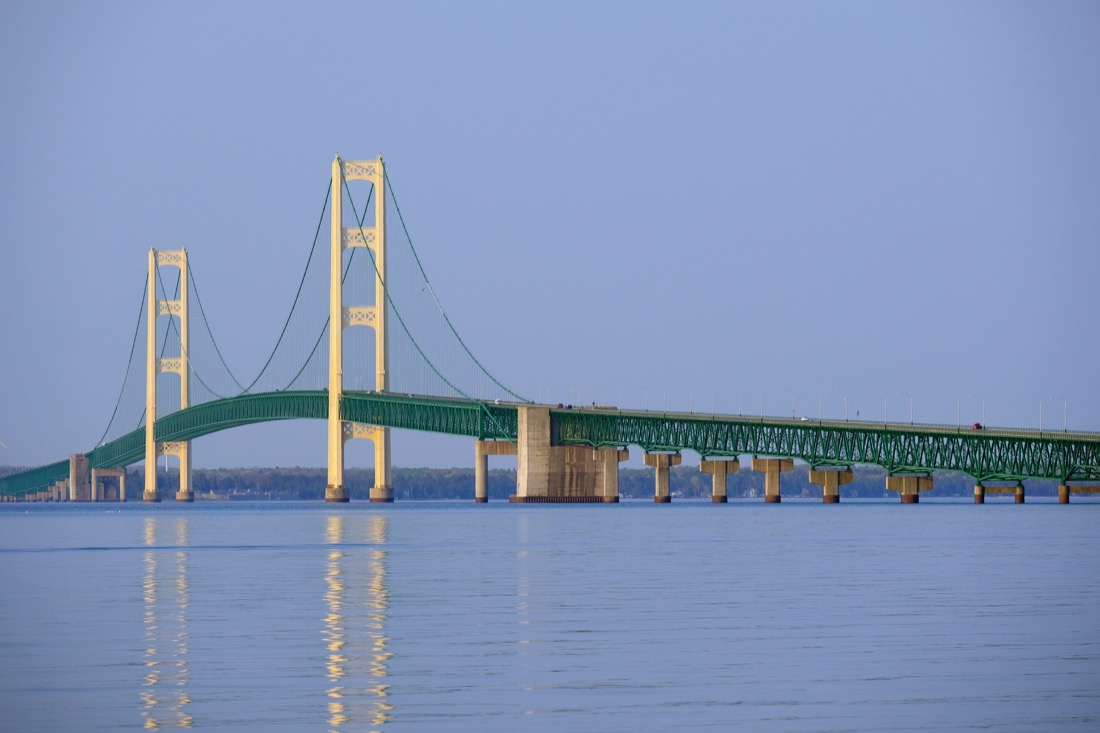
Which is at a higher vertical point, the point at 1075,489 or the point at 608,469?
the point at 608,469

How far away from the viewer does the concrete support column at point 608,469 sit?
14938 cm

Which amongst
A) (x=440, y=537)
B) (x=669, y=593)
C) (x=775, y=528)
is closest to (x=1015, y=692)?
(x=669, y=593)

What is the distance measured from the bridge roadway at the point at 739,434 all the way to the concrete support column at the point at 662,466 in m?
0.81

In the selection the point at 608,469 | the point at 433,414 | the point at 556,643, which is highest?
the point at 433,414

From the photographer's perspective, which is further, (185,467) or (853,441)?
(185,467)

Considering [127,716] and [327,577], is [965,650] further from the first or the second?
[327,577]

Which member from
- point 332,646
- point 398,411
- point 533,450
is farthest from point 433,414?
point 332,646

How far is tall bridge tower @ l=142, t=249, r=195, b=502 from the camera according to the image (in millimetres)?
185750

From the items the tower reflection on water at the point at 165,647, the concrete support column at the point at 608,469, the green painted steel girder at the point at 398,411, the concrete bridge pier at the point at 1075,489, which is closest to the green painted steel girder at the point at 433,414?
the green painted steel girder at the point at 398,411

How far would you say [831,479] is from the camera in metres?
150

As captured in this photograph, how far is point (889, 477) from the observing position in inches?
5610

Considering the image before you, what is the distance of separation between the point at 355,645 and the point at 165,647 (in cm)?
233

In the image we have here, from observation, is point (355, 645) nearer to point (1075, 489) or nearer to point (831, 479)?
point (1075, 489)

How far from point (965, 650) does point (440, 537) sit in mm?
46763
